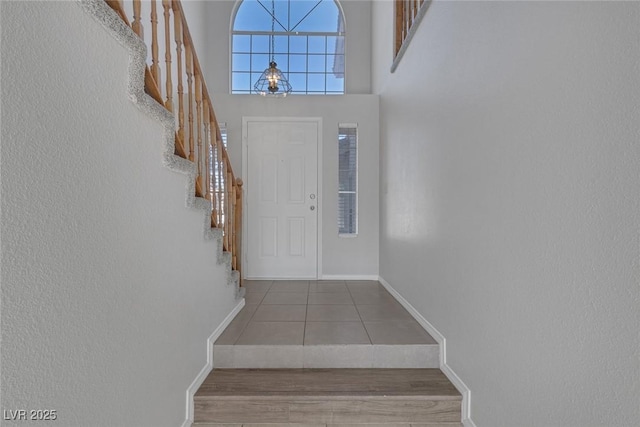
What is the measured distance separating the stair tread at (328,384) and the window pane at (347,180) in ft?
7.35

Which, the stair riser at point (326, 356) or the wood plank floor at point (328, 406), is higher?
the stair riser at point (326, 356)

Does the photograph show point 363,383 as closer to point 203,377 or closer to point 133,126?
point 203,377

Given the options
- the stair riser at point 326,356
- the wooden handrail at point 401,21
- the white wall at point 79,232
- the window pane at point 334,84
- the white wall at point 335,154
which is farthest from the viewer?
the window pane at point 334,84

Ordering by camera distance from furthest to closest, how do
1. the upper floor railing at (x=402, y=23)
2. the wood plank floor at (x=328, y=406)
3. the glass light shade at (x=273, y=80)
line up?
the glass light shade at (x=273, y=80) < the upper floor railing at (x=402, y=23) < the wood plank floor at (x=328, y=406)

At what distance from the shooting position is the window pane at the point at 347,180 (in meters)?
4.02

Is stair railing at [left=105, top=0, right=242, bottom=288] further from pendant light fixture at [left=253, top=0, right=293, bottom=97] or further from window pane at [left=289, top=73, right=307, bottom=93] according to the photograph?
window pane at [left=289, top=73, right=307, bottom=93]

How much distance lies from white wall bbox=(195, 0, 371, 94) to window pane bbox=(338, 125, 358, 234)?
921 millimetres

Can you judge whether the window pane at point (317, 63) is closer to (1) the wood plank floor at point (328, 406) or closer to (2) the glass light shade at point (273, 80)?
(2) the glass light shade at point (273, 80)

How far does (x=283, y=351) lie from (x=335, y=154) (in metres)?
2.62

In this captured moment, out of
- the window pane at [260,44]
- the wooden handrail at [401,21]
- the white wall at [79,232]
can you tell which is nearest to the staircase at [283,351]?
the white wall at [79,232]

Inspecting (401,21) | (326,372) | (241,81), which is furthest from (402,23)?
(326,372)

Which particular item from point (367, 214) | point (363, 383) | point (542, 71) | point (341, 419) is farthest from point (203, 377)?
point (367, 214)

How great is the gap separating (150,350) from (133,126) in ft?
2.85

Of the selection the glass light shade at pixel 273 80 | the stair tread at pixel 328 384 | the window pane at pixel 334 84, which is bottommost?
the stair tread at pixel 328 384
